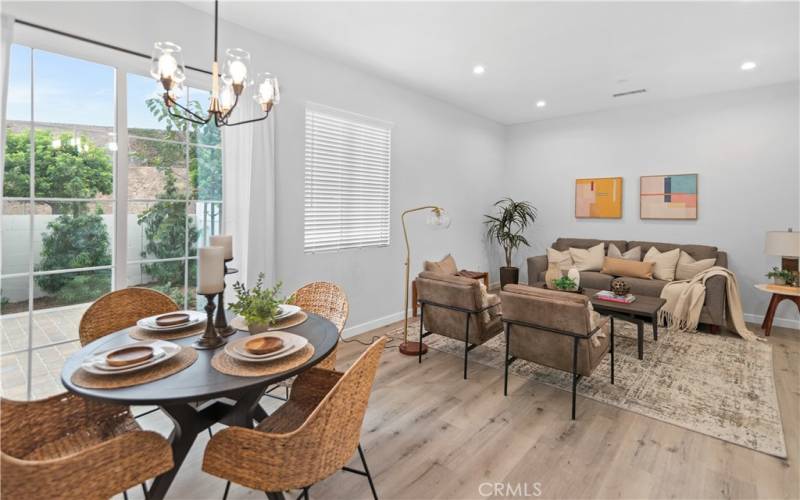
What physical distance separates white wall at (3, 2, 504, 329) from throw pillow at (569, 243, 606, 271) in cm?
143

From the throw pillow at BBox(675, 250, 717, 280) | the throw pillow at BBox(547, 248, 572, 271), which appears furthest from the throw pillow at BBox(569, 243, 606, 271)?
the throw pillow at BBox(675, 250, 717, 280)

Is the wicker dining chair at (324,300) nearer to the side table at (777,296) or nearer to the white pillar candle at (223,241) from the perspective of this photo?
the white pillar candle at (223,241)

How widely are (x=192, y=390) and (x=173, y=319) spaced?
2.48ft

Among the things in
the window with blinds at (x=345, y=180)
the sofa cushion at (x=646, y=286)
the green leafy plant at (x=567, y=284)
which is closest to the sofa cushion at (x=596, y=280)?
the sofa cushion at (x=646, y=286)

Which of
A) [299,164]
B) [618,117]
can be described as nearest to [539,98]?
[618,117]

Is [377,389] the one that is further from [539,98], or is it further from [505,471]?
[539,98]

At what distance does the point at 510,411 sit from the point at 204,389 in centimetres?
204

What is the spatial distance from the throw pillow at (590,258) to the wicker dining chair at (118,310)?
5.08 metres

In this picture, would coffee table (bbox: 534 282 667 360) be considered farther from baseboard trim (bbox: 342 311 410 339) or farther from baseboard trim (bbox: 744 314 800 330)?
baseboard trim (bbox: 342 311 410 339)

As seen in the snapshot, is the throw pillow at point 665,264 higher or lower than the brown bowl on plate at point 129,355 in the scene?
higher

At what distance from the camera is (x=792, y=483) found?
6.28 ft

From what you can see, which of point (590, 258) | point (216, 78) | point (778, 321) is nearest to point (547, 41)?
point (216, 78)

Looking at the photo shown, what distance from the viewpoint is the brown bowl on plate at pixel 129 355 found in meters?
1.37

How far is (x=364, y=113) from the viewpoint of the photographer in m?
4.19
